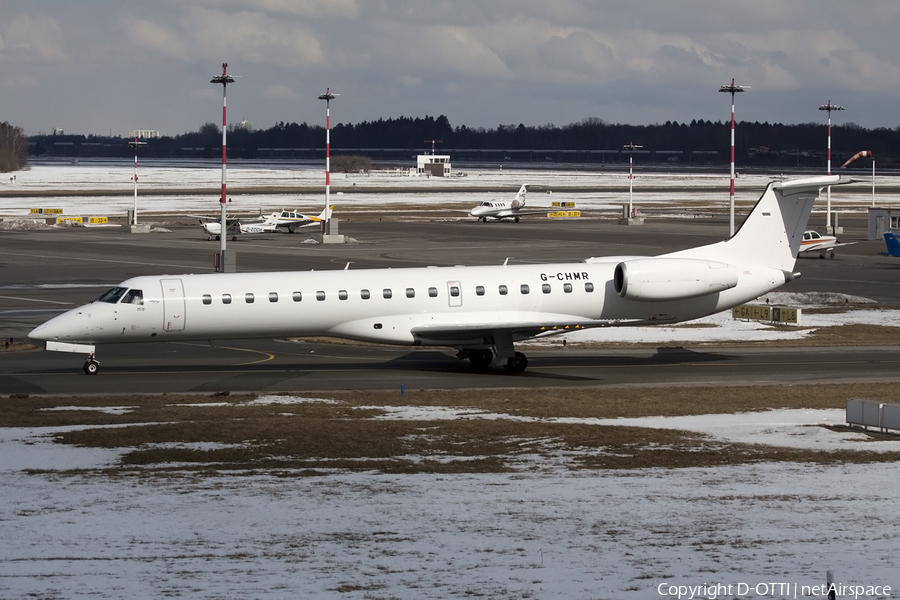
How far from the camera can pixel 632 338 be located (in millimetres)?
40438

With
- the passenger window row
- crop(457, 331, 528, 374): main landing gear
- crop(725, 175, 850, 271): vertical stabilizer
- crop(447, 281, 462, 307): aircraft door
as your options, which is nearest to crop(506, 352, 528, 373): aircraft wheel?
crop(457, 331, 528, 374): main landing gear

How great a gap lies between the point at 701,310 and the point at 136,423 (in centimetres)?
1758

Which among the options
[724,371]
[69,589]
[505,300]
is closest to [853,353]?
[724,371]

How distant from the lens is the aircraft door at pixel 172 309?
103 ft

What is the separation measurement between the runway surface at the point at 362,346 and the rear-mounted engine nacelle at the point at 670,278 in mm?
2368

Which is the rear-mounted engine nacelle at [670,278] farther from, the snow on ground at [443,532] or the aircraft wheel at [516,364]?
the snow on ground at [443,532]

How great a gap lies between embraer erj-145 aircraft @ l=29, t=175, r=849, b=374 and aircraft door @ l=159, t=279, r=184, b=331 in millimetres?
28

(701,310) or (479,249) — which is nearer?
(701,310)

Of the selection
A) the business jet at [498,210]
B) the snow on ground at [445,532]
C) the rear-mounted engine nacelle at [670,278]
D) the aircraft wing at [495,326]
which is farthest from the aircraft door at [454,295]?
the business jet at [498,210]

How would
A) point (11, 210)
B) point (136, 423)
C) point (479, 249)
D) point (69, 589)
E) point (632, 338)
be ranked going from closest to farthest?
point (69, 589)
point (136, 423)
point (632, 338)
point (479, 249)
point (11, 210)

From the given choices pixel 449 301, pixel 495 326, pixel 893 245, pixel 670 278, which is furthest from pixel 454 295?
pixel 893 245

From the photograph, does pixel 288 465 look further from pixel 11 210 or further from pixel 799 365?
pixel 11 210

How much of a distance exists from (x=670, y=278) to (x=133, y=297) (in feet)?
50.8

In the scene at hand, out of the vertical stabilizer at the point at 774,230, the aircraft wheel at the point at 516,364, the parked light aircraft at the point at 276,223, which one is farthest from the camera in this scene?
the parked light aircraft at the point at 276,223
